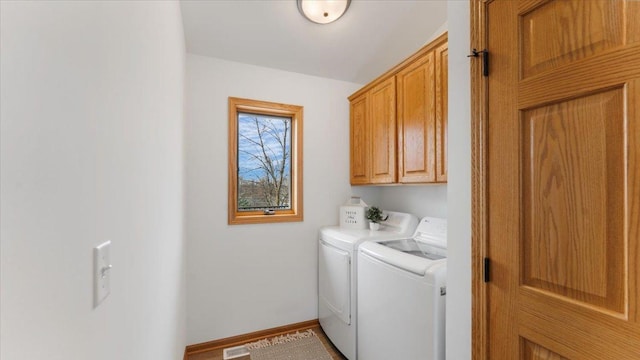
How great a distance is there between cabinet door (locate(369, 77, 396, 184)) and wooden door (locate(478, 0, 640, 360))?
1.21 meters

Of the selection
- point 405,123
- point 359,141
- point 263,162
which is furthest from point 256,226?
point 405,123

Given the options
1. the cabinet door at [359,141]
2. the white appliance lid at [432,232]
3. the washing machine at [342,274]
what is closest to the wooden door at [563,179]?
the white appliance lid at [432,232]

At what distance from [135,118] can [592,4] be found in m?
1.34

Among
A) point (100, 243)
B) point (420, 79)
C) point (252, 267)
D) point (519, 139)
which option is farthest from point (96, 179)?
point (252, 267)

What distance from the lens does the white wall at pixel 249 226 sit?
235cm

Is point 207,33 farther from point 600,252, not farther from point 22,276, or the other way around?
point 600,252

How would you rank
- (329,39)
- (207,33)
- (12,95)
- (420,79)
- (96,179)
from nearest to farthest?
1. (12,95)
2. (96,179)
3. (420,79)
4. (207,33)
5. (329,39)

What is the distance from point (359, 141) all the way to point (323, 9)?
1192 millimetres

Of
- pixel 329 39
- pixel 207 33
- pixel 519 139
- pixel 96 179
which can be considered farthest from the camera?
pixel 329 39

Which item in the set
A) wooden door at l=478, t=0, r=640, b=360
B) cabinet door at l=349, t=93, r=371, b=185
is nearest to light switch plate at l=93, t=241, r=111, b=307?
wooden door at l=478, t=0, r=640, b=360

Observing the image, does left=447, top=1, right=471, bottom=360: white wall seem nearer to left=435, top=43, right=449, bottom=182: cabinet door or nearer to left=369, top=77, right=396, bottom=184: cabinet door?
left=435, top=43, right=449, bottom=182: cabinet door

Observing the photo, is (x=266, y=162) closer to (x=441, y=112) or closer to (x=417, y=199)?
(x=417, y=199)

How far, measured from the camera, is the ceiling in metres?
2.12

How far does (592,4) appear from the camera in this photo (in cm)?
79
